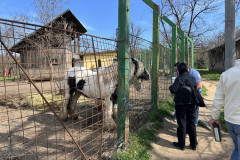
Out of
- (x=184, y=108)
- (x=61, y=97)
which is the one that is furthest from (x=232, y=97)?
(x=61, y=97)

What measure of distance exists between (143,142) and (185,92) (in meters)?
1.26

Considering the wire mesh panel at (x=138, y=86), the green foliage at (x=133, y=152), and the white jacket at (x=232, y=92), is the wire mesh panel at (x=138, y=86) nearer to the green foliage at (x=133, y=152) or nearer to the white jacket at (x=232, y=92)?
the green foliage at (x=133, y=152)

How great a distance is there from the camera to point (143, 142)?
9.93 feet

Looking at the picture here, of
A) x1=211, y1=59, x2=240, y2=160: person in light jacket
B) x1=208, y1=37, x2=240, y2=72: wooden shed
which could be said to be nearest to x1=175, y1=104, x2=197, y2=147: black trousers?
x1=211, y1=59, x2=240, y2=160: person in light jacket

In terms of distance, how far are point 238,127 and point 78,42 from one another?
2309 millimetres

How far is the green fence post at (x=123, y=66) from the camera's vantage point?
2.59 meters

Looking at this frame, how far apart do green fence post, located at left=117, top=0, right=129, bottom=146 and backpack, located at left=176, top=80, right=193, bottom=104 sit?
3.32ft

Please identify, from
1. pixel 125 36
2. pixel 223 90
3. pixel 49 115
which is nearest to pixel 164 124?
pixel 223 90

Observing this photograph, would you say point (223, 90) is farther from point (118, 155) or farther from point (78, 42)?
point (78, 42)

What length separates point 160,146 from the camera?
3.14 metres

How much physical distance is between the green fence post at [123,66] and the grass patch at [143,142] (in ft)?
0.58

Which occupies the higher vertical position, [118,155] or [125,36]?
[125,36]

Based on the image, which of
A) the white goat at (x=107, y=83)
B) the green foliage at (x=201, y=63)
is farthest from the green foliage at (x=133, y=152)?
the green foliage at (x=201, y=63)

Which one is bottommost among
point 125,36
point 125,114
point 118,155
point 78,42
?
point 118,155
